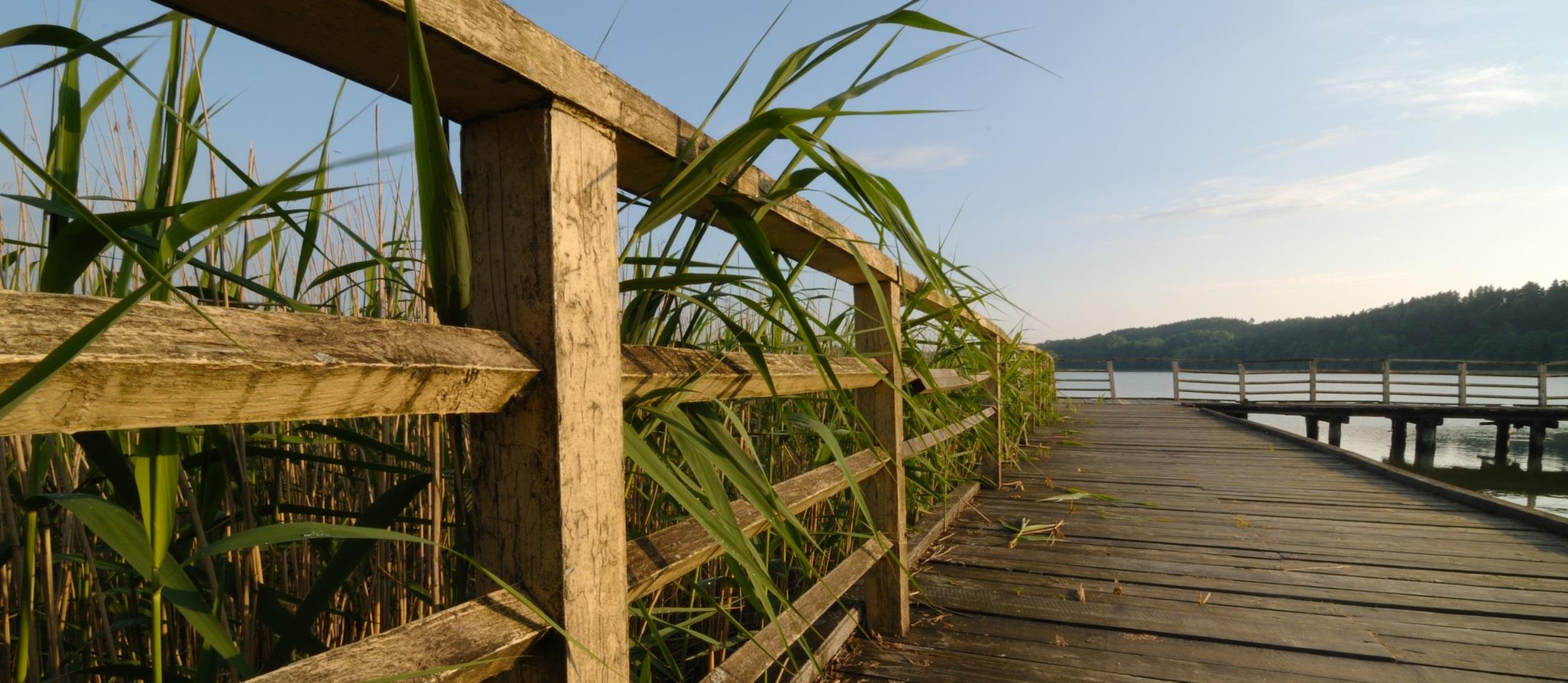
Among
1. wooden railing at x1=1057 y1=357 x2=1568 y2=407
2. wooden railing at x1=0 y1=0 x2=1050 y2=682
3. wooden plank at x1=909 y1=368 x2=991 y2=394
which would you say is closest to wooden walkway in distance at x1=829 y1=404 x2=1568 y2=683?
wooden plank at x1=909 y1=368 x2=991 y2=394

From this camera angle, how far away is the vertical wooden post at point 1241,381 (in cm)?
1802

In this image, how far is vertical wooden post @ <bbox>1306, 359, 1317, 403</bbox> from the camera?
17547mm

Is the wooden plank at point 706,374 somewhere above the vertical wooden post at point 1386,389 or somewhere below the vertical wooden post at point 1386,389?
above

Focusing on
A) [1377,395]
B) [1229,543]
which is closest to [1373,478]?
[1229,543]

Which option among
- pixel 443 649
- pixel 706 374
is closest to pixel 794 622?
pixel 706 374

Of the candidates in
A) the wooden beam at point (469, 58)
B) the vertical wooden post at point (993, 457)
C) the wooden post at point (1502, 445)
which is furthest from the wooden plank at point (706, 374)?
the wooden post at point (1502, 445)

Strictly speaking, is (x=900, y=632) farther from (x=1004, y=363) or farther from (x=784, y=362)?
(x=1004, y=363)

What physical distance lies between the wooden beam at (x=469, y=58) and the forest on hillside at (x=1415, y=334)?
43.5m

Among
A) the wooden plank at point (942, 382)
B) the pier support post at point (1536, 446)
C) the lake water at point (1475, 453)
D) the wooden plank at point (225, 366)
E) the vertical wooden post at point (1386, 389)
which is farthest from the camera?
the vertical wooden post at point (1386, 389)

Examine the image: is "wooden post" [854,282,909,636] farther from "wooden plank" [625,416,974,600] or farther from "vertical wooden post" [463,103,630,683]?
"vertical wooden post" [463,103,630,683]

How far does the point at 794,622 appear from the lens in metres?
1.64

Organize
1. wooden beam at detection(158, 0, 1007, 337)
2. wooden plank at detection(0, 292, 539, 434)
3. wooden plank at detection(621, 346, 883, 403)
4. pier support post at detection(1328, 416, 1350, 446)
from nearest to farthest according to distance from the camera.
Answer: wooden plank at detection(0, 292, 539, 434)
wooden beam at detection(158, 0, 1007, 337)
wooden plank at detection(621, 346, 883, 403)
pier support post at detection(1328, 416, 1350, 446)

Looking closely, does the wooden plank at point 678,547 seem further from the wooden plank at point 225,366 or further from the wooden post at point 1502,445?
the wooden post at point 1502,445

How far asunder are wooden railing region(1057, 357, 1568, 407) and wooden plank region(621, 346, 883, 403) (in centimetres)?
1570
